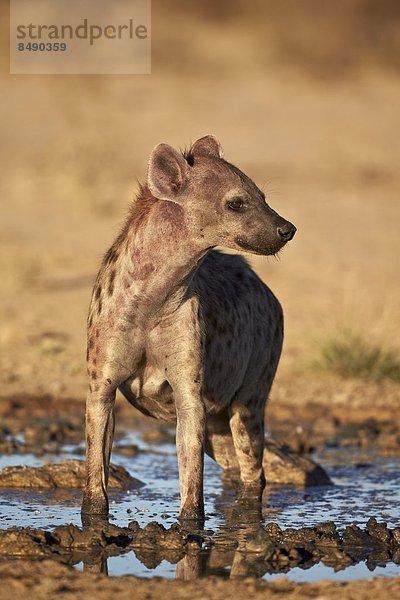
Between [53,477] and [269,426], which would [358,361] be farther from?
[53,477]

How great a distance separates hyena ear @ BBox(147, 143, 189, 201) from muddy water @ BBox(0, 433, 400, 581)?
1.81 meters

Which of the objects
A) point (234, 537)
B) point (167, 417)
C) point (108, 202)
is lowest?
point (234, 537)

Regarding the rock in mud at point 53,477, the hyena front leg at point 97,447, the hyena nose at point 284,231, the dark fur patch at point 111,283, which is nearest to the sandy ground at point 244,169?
the hyena front leg at point 97,447

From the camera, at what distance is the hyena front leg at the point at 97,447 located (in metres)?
7.07

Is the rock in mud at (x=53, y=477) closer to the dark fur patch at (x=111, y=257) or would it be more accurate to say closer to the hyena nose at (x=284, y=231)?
the dark fur patch at (x=111, y=257)

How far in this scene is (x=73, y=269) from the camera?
16953 mm

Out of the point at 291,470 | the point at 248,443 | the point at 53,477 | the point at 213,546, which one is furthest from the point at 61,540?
the point at 291,470

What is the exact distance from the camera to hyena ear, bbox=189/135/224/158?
7.26 metres

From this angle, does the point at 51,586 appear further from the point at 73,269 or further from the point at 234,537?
the point at 73,269

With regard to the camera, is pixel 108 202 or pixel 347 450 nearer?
pixel 347 450

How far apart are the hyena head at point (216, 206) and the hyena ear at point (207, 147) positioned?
0.30m

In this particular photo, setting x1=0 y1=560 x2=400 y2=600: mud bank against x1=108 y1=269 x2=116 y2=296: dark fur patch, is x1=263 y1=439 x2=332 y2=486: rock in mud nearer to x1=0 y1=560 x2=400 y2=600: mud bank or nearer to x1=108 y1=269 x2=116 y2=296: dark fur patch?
x1=108 y1=269 x2=116 y2=296: dark fur patch

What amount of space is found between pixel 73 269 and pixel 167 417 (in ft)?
31.5

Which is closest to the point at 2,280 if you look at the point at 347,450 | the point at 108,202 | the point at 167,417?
the point at 108,202
